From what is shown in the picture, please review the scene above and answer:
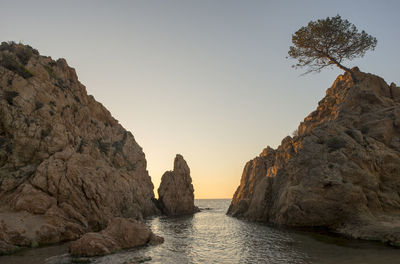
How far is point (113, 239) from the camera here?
22625mm

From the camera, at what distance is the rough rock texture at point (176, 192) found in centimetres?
7481

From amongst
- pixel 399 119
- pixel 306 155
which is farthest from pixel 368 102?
pixel 306 155

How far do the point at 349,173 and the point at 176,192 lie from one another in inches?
2170

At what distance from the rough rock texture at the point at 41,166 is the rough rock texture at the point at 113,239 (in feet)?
17.7

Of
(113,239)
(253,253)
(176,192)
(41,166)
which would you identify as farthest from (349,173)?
(176,192)

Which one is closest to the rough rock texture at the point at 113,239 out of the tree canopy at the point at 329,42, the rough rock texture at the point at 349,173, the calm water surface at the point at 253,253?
the calm water surface at the point at 253,253

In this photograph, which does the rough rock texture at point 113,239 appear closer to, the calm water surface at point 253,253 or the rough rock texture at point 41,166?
the calm water surface at point 253,253

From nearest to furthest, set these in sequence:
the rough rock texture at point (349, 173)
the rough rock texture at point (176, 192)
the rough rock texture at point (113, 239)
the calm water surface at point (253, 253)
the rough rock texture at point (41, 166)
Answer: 1. the calm water surface at point (253, 253)
2. the rough rock texture at point (113, 239)
3. the rough rock texture at point (41, 166)
4. the rough rock texture at point (349, 173)
5. the rough rock texture at point (176, 192)

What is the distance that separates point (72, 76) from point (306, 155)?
51.0 meters

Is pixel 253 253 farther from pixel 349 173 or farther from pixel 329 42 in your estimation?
pixel 329 42

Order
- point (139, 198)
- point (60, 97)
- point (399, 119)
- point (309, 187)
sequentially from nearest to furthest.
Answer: point (309, 187)
point (399, 119)
point (60, 97)
point (139, 198)

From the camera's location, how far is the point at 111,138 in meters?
68.3

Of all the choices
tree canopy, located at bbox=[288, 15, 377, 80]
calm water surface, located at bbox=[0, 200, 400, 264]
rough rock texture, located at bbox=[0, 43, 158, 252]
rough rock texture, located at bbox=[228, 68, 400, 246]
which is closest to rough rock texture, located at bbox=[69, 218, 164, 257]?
calm water surface, located at bbox=[0, 200, 400, 264]

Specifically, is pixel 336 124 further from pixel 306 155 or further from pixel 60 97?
pixel 60 97
